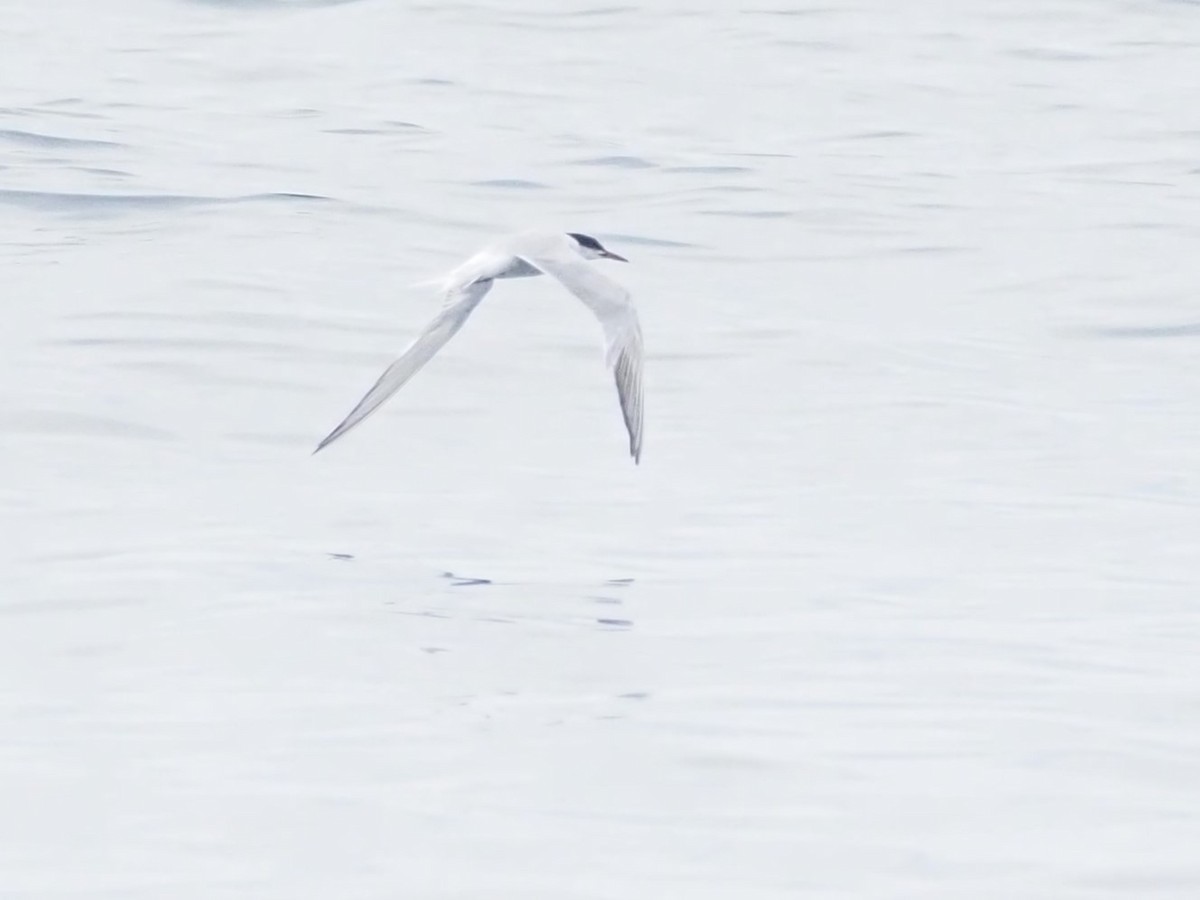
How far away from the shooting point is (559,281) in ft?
26.1

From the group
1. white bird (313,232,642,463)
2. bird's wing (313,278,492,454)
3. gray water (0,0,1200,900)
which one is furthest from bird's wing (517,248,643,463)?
gray water (0,0,1200,900)

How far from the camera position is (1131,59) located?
2225 cm

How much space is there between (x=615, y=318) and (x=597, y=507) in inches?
39.4

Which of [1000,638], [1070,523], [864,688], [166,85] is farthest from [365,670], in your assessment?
[166,85]

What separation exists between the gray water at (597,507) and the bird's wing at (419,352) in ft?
1.53

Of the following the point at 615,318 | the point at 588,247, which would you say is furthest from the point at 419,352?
the point at 588,247

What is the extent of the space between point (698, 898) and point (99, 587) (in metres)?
3.00

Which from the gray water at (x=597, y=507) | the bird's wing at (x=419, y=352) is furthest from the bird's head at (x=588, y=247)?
the gray water at (x=597, y=507)

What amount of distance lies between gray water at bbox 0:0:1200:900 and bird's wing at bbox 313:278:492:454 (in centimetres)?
47

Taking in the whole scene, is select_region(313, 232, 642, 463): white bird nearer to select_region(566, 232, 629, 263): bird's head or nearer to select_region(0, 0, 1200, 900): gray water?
select_region(566, 232, 629, 263): bird's head

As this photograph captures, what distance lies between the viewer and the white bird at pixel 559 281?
737 centimetres

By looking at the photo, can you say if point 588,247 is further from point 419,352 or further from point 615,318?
point 419,352

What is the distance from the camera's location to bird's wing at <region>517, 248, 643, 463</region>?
729 cm

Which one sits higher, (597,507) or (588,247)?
(588,247)
